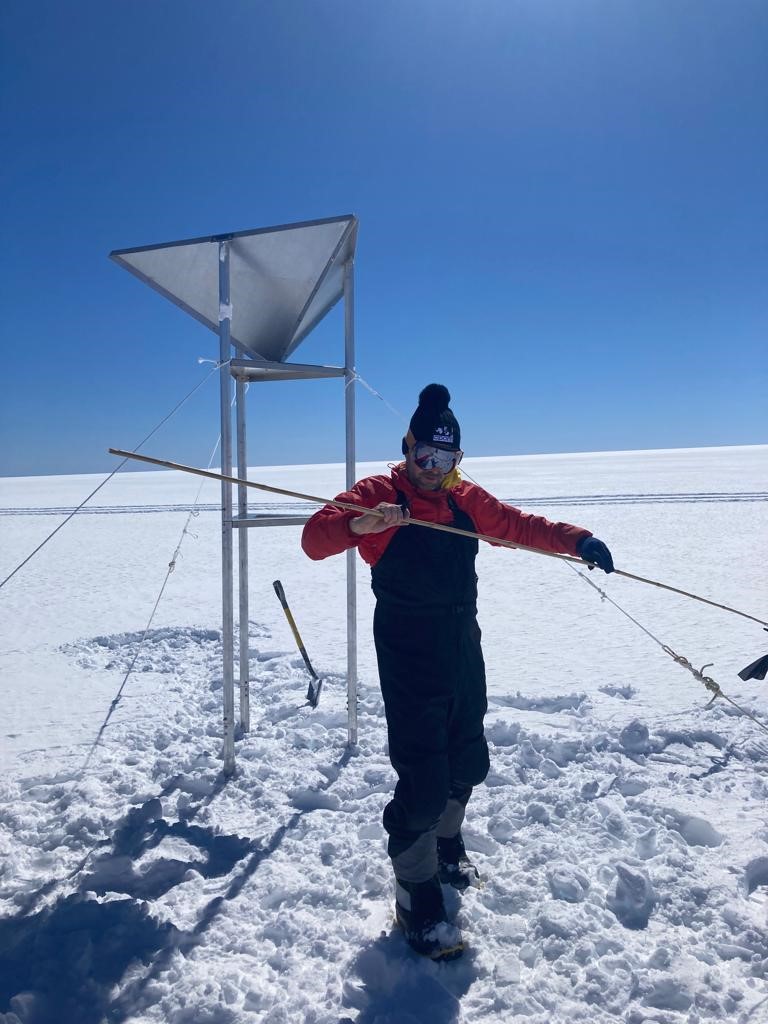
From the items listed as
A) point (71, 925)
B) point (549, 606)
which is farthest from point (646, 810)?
point (549, 606)

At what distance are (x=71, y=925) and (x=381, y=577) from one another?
66.3 inches

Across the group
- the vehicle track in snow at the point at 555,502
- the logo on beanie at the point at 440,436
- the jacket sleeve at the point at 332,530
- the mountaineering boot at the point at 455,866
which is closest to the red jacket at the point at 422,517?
the jacket sleeve at the point at 332,530

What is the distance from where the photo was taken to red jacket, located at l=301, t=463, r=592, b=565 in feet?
7.68

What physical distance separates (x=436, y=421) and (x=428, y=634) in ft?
2.61

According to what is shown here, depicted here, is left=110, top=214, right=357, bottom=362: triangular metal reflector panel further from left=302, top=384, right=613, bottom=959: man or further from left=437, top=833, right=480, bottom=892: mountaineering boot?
left=437, top=833, right=480, bottom=892: mountaineering boot

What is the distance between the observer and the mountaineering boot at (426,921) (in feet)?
7.25

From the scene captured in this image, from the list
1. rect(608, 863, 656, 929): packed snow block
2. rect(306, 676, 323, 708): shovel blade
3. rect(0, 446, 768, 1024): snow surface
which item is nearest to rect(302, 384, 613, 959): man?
Result: rect(0, 446, 768, 1024): snow surface

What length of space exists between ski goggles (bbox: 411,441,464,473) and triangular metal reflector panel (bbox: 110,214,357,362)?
4.25 ft

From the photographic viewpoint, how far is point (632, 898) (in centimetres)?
248

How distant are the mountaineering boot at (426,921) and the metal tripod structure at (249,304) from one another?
1.45 m

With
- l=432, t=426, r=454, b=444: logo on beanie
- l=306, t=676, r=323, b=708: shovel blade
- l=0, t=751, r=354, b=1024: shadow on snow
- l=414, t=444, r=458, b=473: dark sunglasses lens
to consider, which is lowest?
l=0, t=751, r=354, b=1024: shadow on snow

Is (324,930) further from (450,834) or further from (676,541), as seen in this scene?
(676,541)

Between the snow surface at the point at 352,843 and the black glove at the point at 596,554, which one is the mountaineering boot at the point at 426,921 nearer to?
the snow surface at the point at 352,843

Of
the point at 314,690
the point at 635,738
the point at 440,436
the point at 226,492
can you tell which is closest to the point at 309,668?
the point at 314,690
